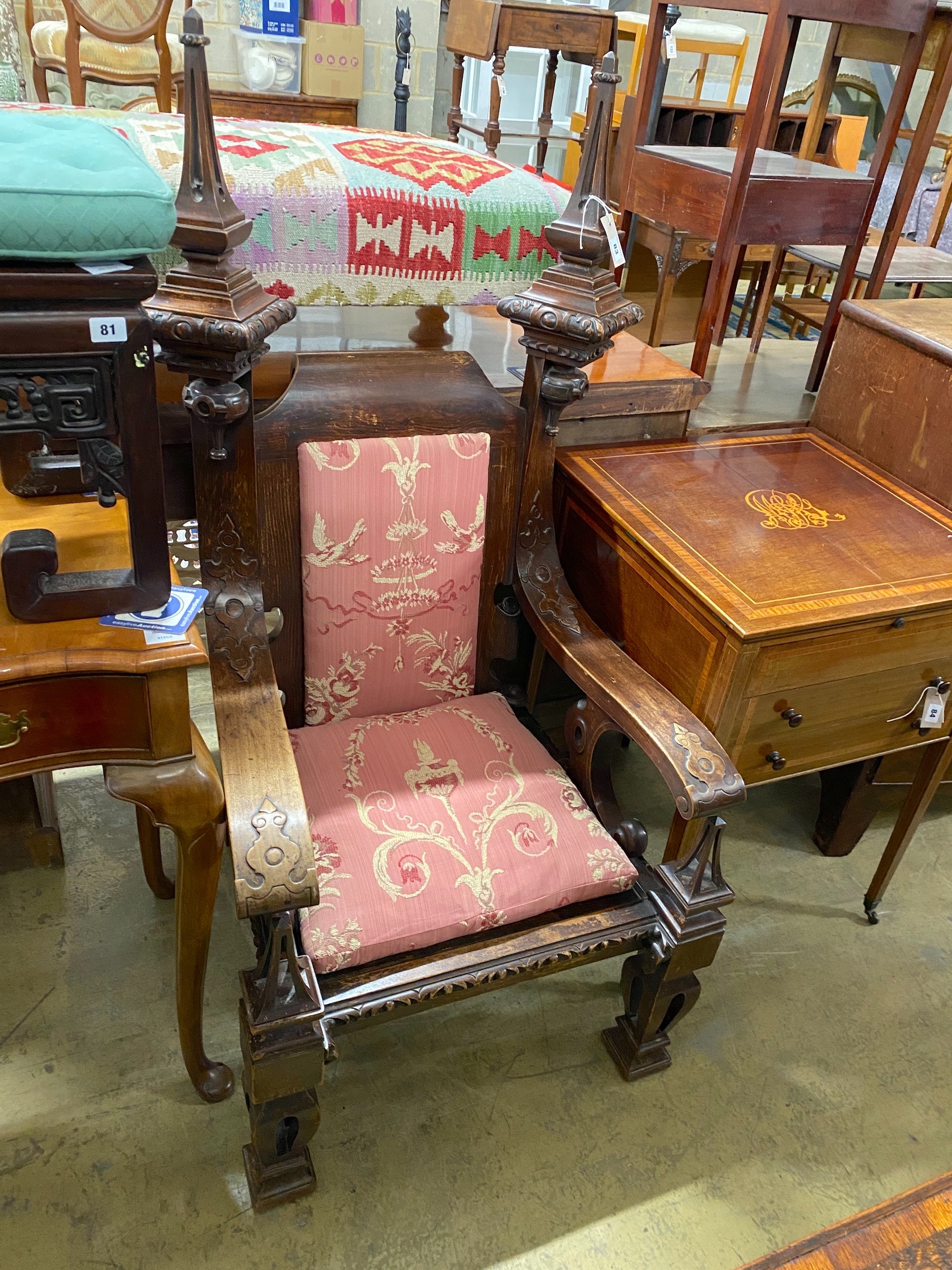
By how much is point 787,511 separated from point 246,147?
3.72 ft

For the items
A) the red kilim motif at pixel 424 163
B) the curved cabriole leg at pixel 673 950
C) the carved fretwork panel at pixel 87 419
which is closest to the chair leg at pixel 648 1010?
the curved cabriole leg at pixel 673 950

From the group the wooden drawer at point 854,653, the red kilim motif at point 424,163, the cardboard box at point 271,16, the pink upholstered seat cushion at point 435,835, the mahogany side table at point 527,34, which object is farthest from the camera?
the cardboard box at point 271,16

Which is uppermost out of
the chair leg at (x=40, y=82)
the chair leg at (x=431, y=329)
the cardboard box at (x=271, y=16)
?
the cardboard box at (x=271, y=16)

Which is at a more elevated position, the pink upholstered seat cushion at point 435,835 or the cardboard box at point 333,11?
the cardboard box at point 333,11

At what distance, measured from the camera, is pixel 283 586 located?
A: 1.42 metres

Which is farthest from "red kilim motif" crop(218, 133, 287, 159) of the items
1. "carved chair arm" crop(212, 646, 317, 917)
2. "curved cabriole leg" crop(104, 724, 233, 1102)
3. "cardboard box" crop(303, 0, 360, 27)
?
"cardboard box" crop(303, 0, 360, 27)

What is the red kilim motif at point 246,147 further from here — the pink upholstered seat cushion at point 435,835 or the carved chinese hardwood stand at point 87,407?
the pink upholstered seat cushion at point 435,835

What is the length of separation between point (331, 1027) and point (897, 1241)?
68cm

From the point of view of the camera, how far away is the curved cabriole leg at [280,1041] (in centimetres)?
114

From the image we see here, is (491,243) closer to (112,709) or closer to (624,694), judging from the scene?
(624,694)

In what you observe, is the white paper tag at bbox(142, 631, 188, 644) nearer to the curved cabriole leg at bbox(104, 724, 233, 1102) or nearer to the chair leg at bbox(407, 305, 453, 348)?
the curved cabriole leg at bbox(104, 724, 233, 1102)

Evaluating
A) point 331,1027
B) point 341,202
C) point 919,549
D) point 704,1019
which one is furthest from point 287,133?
point 704,1019

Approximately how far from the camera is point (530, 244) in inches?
67.4

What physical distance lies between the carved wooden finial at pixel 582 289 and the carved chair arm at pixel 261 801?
645 millimetres
